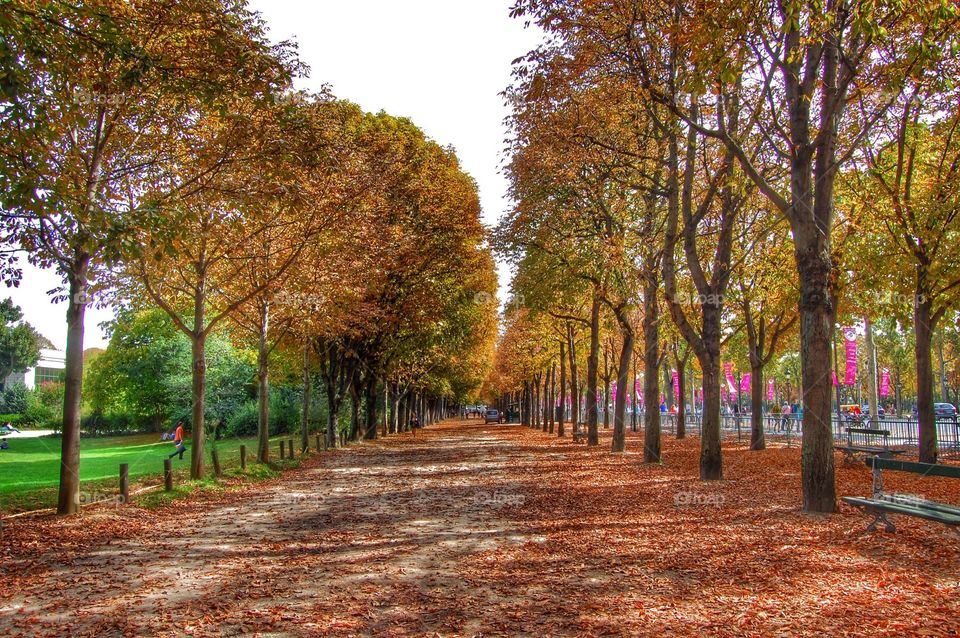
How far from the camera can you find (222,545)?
29.6 ft

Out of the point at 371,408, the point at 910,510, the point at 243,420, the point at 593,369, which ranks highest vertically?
the point at 593,369

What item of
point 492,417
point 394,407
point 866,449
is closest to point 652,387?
point 866,449

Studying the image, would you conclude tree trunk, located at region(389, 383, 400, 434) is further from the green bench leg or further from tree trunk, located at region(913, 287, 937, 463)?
the green bench leg

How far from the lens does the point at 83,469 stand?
28188 millimetres

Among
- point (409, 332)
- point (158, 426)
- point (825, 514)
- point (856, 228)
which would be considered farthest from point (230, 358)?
point (825, 514)

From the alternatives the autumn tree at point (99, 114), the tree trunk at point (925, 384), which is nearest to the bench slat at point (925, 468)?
the tree trunk at point (925, 384)

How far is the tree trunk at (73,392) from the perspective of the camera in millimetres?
11117

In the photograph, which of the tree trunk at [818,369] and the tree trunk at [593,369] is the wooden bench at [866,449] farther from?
the tree trunk at [593,369]

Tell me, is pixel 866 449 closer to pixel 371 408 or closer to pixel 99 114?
pixel 99 114

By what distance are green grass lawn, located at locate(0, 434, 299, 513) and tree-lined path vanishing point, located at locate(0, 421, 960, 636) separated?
2.50 meters

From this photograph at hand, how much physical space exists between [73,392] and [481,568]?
7948 mm

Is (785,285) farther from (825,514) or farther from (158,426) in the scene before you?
(158,426)

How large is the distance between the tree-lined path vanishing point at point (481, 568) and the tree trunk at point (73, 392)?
1.99 ft

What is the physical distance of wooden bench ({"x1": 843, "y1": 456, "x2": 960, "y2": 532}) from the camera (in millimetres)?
7352
